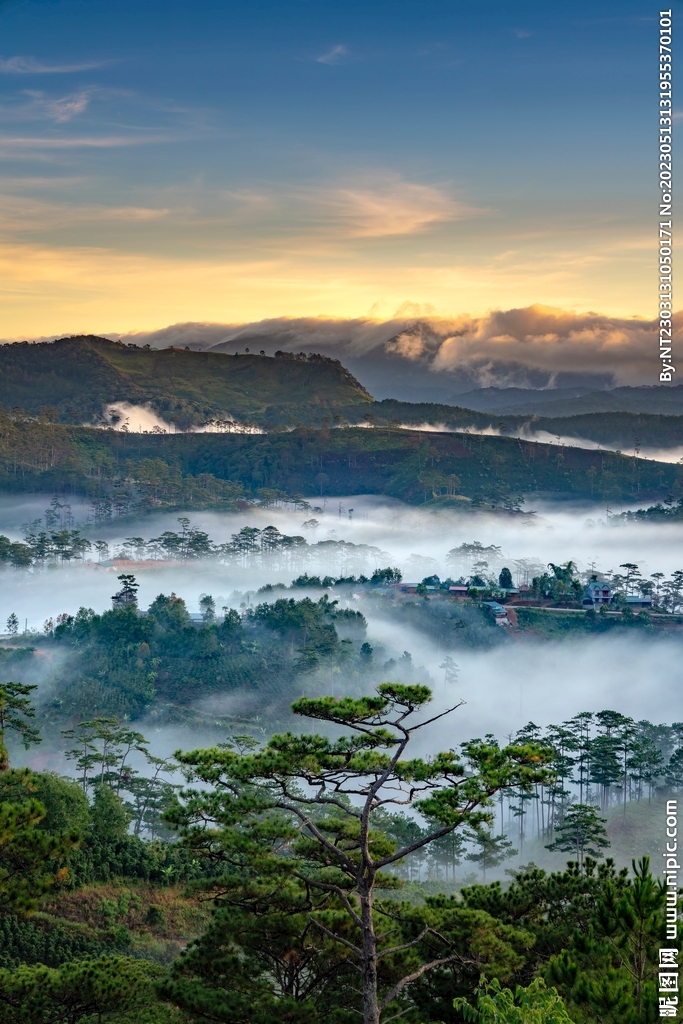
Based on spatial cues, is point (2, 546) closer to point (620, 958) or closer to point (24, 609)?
point (24, 609)

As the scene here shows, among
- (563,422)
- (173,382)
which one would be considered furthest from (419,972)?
(173,382)

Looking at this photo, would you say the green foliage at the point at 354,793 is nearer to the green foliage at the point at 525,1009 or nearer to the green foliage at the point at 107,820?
the green foliage at the point at 525,1009

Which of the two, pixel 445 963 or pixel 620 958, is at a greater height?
pixel 620 958

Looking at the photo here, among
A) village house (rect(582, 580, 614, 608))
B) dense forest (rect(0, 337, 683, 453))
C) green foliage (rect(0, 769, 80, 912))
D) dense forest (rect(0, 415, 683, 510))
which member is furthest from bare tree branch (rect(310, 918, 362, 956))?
dense forest (rect(0, 337, 683, 453))

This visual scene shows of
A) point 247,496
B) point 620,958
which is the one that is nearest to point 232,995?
point 620,958

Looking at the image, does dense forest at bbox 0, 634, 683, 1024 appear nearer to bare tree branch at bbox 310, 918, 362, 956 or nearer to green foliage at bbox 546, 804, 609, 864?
bare tree branch at bbox 310, 918, 362, 956

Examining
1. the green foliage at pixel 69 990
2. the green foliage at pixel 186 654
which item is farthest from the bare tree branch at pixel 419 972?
the green foliage at pixel 186 654
